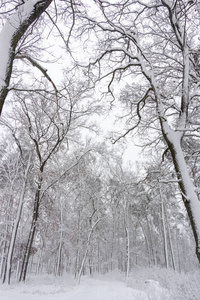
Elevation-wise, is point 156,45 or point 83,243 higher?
point 156,45

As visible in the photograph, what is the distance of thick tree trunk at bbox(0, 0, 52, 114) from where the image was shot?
1946 millimetres

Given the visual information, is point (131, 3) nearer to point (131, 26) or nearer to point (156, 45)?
point (131, 26)

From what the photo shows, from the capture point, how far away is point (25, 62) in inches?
130

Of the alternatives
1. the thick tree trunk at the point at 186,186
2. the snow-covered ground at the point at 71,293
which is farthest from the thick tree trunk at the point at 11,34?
the snow-covered ground at the point at 71,293

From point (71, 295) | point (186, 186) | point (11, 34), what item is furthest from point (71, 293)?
point (11, 34)

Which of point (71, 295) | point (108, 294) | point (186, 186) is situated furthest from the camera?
point (71, 295)

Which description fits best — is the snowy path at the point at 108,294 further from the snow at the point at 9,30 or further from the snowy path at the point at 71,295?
the snow at the point at 9,30

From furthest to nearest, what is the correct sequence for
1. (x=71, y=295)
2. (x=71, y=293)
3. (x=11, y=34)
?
(x=71, y=293)
(x=71, y=295)
(x=11, y=34)

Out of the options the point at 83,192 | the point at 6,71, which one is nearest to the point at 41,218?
the point at 83,192

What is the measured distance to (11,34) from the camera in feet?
6.78

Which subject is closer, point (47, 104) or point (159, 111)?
point (159, 111)

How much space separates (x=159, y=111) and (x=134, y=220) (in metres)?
26.8

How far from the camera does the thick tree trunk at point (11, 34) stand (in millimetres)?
1946

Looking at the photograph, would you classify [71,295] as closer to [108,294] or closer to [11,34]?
[108,294]
